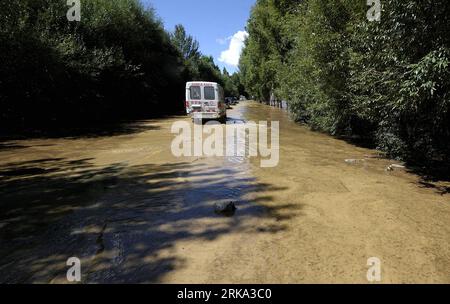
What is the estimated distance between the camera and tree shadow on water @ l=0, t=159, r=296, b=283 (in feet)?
13.6

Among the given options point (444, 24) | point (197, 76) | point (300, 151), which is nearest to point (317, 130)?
point (300, 151)

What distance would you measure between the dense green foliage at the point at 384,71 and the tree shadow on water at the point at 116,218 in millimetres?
3905

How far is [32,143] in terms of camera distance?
565 inches

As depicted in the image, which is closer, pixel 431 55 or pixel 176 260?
pixel 176 260

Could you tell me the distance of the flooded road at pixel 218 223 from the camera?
4.07 metres

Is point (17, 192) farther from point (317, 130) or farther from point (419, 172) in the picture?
point (317, 130)

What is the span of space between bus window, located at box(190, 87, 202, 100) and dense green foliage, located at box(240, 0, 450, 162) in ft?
16.5

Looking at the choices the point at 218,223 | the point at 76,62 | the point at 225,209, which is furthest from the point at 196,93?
the point at 218,223

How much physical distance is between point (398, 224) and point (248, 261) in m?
2.63

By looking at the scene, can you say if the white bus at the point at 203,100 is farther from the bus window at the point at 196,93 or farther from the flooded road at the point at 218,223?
the flooded road at the point at 218,223

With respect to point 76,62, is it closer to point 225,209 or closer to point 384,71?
point 384,71

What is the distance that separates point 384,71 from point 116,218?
7575mm

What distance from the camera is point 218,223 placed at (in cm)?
544

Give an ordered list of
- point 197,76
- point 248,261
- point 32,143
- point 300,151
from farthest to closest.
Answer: point 197,76 → point 32,143 → point 300,151 → point 248,261
